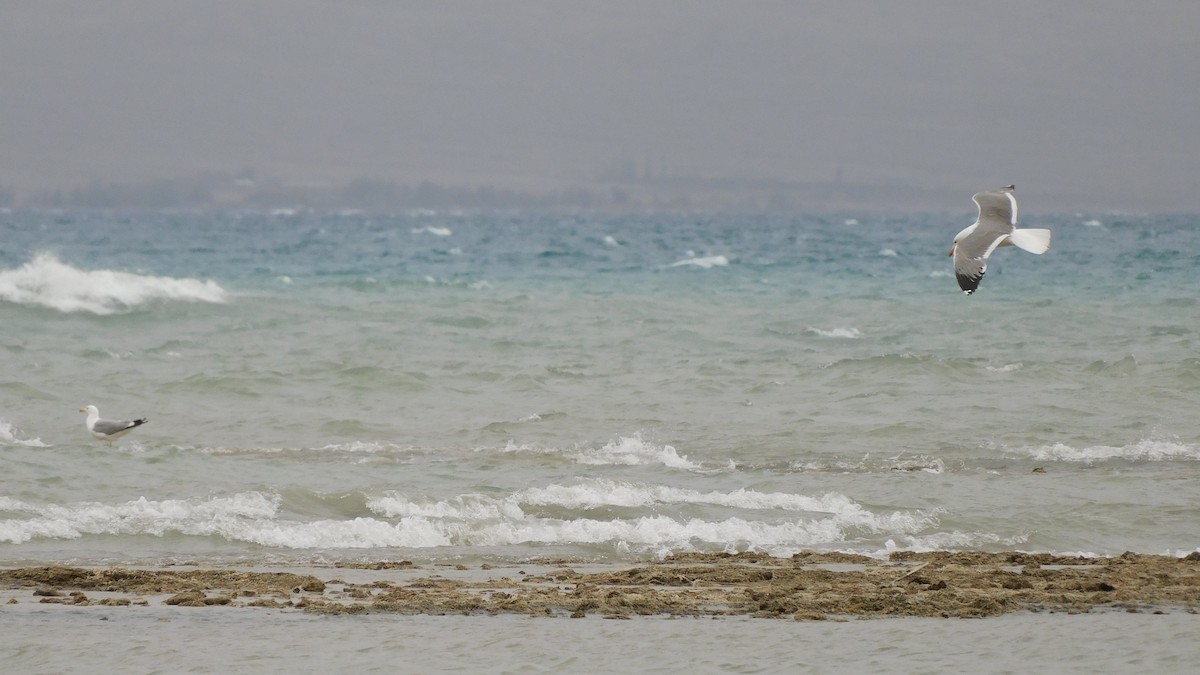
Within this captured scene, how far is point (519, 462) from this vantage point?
1414cm

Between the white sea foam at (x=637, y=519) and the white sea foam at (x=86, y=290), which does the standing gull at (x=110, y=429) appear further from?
the white sea foam at (x=86, y=290)

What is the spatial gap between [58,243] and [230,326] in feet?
137

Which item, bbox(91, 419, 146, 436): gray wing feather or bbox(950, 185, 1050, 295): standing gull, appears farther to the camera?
bbox(91, 419, 146, 436): gray wing feather

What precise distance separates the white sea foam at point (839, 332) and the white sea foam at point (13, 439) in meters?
13.5

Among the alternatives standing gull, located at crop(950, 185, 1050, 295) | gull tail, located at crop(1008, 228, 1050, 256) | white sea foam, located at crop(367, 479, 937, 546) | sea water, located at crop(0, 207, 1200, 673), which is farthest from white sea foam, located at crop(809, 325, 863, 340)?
gull tail, located at crop(1008, 228, 1050, 256)

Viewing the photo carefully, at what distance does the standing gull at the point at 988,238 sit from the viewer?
988 centimetres

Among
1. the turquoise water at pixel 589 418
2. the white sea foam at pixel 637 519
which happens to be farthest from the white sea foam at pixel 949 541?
the white sea foam at pixel 637 519

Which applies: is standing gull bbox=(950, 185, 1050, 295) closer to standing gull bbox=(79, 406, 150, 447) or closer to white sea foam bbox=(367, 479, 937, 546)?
white sea foam bbox=(367, 479, 937, 546)

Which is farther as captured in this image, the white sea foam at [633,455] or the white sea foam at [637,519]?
the white sea foam at [633,455]

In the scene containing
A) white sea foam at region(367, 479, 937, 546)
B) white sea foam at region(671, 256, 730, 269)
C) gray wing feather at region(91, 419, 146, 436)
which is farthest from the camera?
white sea foam at region(671, 256, 730, 269)

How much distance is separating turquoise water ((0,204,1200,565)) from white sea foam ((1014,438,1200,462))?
40 mm

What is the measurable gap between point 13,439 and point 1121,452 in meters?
→ 10.9

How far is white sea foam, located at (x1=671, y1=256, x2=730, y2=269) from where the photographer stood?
46.3 m

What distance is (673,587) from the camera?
850 centimetres
